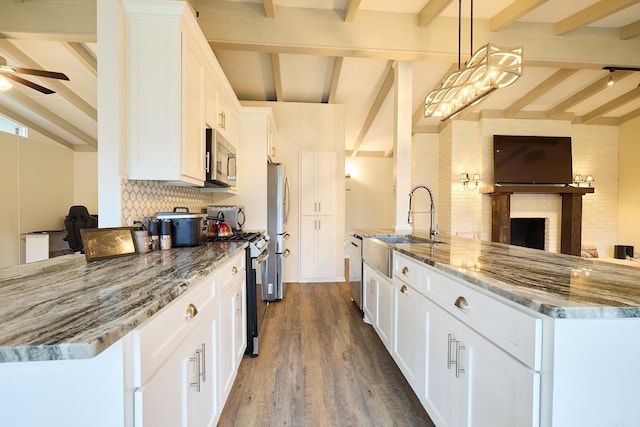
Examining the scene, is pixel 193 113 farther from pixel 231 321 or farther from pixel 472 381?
pixel 472 381

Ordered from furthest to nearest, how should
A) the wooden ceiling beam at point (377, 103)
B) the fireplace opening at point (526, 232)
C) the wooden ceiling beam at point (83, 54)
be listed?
the fireplace opening at point (526, 232) < the wooden ceiling beam at point (377, 103) < the wooden ceiling beam at point (83, 54)

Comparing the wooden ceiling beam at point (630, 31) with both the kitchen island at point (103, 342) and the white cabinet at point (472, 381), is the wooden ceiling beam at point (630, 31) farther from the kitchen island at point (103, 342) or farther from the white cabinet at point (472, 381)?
the kitchen island at point (103, 342)

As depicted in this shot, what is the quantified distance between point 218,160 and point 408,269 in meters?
A: 1.68

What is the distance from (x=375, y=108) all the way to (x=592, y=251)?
543 centimetres

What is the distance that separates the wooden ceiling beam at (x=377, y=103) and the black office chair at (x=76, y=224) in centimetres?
555

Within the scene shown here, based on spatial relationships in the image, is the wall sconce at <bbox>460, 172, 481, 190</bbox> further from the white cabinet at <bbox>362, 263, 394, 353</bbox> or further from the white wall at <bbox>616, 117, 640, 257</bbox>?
the white cabinet at <bbox>362, 263, 394, 353</bbox>

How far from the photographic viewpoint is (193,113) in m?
1.81

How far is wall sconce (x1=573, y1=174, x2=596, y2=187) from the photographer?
18.4ft

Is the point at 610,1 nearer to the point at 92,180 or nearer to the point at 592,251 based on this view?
the point at 592,251

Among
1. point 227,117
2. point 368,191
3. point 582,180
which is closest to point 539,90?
point 582,180

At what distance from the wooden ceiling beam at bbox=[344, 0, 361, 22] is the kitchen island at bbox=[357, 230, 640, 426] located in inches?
101

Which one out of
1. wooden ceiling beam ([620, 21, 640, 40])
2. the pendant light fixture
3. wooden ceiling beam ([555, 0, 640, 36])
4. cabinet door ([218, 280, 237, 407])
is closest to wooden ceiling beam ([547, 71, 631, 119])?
wooden ceiling beam ([620, 21, 640, 40])

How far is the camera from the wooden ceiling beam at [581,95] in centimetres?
440

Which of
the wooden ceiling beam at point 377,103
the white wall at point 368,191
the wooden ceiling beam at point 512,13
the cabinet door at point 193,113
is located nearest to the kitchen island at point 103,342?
the cabinet door at point 193,113
